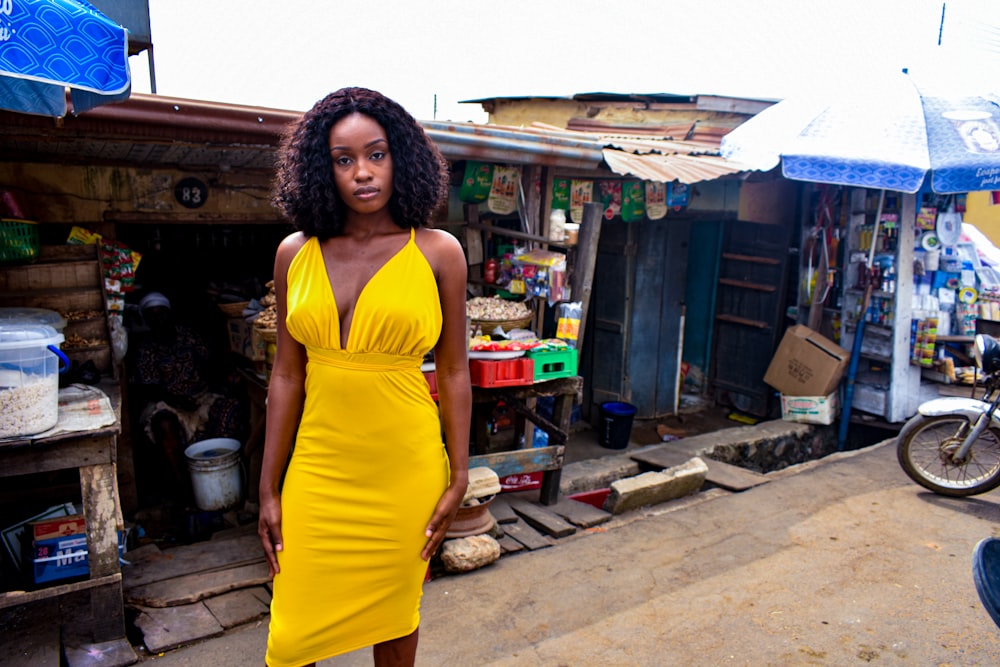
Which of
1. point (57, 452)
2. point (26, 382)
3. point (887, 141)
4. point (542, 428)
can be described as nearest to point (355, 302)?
point (26, 382)

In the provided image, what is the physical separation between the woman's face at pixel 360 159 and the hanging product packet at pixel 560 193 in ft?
14.5

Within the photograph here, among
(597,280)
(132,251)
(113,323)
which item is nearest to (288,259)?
(113,323)

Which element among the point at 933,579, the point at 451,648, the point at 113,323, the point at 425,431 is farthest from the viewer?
the point at 113,323

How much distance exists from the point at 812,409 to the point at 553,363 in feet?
13.1

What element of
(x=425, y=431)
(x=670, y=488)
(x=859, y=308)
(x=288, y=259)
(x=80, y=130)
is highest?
(x=80, y=130)

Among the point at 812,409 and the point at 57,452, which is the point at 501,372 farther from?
the point at 812,409

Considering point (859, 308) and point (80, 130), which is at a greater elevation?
point (80, 130)

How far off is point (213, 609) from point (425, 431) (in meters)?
2.63

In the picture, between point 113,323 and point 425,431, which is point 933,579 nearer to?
point 425,431

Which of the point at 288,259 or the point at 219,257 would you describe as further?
the point at 219,257

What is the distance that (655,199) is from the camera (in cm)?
715

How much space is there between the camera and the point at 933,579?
4617mm

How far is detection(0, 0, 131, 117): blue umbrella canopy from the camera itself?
100 inches

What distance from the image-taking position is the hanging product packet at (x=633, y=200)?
6961 mm
